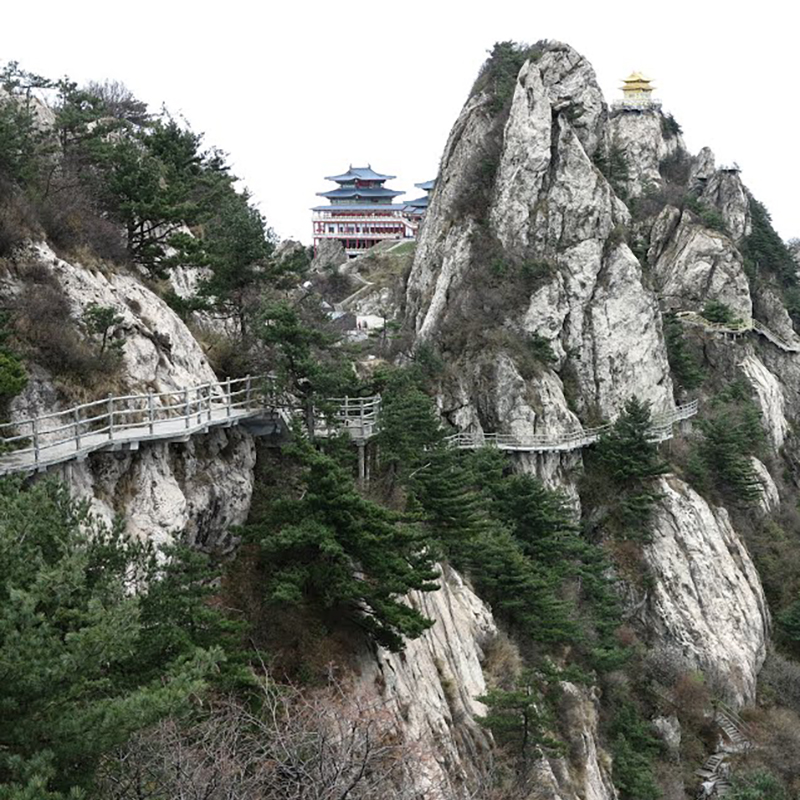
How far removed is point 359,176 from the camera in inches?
3317

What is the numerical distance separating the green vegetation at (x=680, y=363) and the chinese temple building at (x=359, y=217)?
40.3m

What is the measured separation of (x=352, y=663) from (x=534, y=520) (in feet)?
51.5

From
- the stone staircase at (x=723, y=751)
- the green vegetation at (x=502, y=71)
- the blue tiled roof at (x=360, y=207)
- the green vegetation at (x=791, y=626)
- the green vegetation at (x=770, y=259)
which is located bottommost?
the stone staircase at (x=723, y=751)

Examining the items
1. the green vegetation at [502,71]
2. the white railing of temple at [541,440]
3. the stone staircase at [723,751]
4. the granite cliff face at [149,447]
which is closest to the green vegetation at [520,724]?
the granite cliff face at [149,447]

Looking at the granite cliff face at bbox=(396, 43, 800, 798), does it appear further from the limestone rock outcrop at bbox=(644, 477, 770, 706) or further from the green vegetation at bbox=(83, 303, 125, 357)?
the green vegetation at bbox=(83, 303, 125, 357)

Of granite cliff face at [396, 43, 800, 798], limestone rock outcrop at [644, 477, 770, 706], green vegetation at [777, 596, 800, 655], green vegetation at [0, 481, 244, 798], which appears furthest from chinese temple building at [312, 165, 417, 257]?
green vegetation at [0, 481, 244, 798]

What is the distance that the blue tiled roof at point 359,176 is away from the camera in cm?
8438

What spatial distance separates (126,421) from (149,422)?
92 cm

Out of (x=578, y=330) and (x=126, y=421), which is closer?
(x=126, y=421)

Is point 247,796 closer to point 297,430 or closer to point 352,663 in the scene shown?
point 352,663

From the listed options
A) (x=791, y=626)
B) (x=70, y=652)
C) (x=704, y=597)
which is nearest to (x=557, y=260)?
(x=704, y=597)

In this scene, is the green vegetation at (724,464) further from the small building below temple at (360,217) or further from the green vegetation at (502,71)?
the small building below temple at (360,217)

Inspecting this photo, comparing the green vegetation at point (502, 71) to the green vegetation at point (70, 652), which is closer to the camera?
the green vegetation at point (70, 652)

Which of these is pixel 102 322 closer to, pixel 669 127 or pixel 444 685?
pixel 444 685
